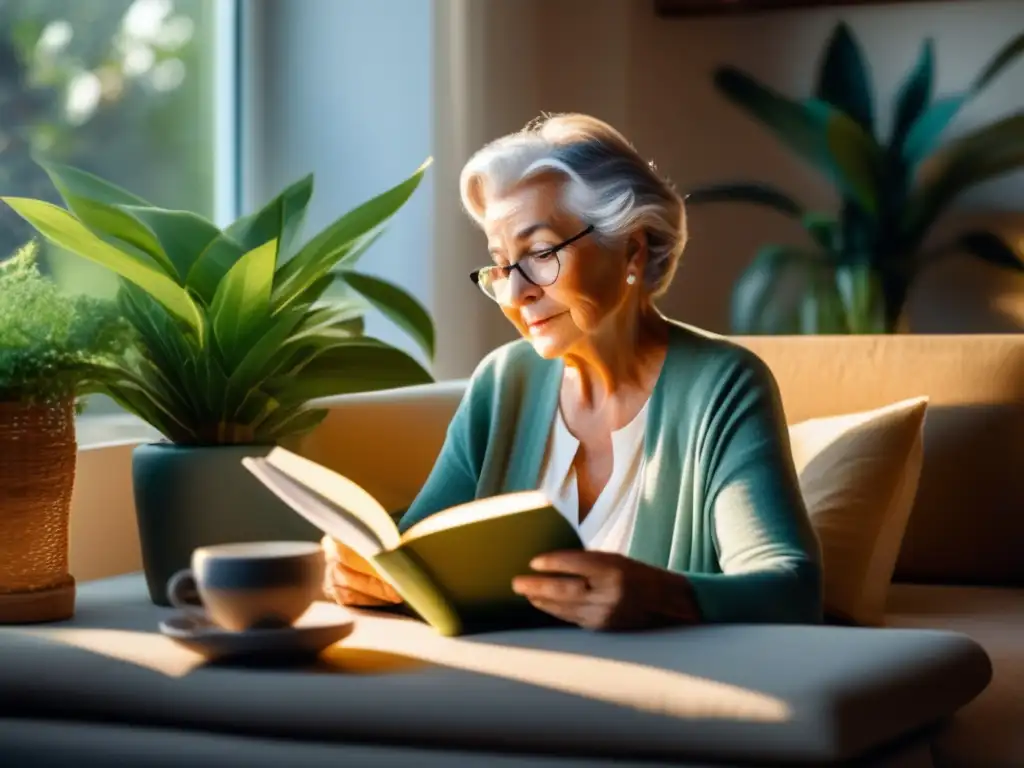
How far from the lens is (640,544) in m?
1.78

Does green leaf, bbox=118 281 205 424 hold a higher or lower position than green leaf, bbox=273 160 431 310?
lower

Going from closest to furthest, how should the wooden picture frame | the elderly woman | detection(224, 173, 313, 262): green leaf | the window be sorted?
the elderly woman
detection(224, 173, 313, 262): green leaf
the window
the wooden picture frame

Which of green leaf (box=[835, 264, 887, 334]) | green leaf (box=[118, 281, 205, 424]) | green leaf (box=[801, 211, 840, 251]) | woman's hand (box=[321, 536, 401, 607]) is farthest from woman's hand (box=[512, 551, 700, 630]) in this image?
green leaf (box=[801, 211, 840, 251])

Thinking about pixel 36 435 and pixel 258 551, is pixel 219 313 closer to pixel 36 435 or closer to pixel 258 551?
pixel 36 435

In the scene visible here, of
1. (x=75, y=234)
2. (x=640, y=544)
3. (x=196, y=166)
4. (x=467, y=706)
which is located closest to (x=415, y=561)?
(x=467, y=706)

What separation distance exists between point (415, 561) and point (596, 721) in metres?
0.23

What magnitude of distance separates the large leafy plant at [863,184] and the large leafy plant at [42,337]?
2.28 metres

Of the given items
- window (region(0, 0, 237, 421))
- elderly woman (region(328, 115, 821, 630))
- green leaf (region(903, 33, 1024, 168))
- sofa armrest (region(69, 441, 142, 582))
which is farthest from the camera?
green leaf (region(903, 33, 1024, 168))

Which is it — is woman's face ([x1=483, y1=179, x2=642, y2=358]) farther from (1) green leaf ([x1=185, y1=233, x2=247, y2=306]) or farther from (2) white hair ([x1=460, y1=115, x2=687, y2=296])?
(1) green leaf ([x1=185, y1=233, x2=247, y2=306])

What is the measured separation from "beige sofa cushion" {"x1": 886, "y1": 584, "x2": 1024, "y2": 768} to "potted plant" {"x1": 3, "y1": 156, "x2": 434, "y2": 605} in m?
0.75

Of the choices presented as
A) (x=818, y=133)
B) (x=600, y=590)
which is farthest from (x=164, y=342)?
(x=818, y=133)

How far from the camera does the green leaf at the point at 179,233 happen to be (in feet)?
6.75

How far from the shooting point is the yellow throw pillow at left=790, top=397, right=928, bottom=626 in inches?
79.2

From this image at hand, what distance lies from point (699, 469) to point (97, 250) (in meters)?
0.76
